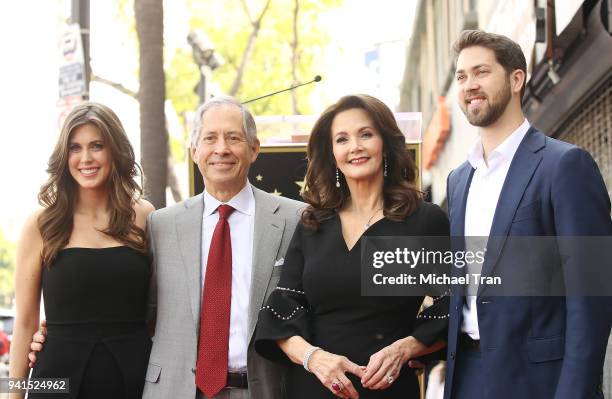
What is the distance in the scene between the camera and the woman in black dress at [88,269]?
4840 mm

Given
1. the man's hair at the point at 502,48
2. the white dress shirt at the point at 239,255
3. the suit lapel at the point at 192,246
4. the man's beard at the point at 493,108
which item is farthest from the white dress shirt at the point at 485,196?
the suit lapel at the point at 192,246

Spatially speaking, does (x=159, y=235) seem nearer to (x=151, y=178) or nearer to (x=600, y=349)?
(x=600, y=349)

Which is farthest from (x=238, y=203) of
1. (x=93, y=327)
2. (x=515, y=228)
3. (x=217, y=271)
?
(x=515, y=228)

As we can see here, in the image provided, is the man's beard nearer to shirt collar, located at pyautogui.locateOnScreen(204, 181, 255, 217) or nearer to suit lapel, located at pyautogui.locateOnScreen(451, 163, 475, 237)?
suit lapel, located at pyautogui.locateOnScreen(451, 163, 475, 237)

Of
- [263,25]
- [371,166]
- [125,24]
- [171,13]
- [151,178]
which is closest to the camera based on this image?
[371,166]

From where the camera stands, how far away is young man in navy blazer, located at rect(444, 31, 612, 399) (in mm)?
3887

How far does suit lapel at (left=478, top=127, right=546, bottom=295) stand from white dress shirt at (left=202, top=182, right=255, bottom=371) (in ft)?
4.10

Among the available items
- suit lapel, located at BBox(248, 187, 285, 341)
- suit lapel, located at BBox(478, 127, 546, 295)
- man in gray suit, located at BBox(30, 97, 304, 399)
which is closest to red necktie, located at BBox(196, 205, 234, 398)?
man in gray suit, located at BBox(30, 97, 304, 399)

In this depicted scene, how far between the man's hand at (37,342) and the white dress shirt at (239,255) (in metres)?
0.90

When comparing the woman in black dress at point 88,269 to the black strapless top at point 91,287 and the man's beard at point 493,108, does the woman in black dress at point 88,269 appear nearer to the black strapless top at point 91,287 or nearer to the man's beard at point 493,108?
the black strapless top at point 91,287

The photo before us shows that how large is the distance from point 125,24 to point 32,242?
13.9 metres

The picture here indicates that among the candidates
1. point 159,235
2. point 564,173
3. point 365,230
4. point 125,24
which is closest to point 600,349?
point 564,173

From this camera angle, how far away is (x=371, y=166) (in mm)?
4566

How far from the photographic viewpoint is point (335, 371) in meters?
4.25
